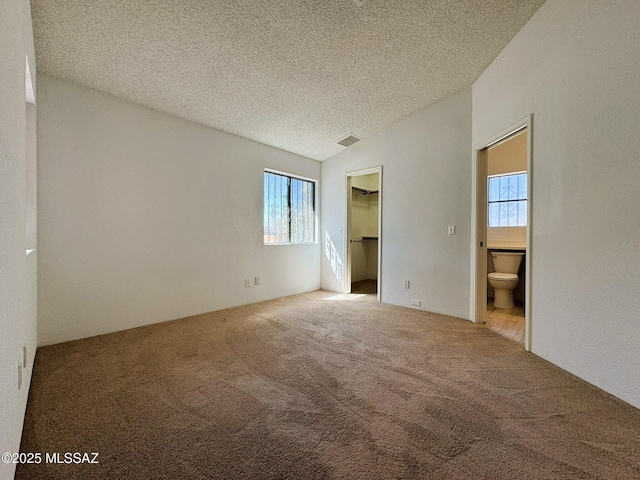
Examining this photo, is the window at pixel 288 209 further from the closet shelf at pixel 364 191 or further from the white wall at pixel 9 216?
the white wall at pixel 9 216

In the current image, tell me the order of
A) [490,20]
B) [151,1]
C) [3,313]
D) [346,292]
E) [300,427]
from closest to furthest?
[3,313] < [300,427] < [151,1] < [490,20] < [346,292]

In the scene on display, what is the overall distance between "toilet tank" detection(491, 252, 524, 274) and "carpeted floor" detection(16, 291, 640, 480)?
5.72 feet

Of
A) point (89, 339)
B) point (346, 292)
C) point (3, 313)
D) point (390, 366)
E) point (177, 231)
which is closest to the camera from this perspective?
point (3, 313)

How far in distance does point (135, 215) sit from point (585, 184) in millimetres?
3988

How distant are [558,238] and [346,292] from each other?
3.19m

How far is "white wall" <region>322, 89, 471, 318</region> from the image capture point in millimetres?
3379

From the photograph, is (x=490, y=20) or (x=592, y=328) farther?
(x=490, y=20)

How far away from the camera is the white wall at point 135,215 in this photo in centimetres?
250

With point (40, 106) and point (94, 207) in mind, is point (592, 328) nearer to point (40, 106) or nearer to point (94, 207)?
point (94, 207)

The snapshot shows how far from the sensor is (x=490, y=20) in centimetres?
230

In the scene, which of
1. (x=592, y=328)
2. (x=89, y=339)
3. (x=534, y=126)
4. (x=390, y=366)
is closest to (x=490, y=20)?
(x=534, y=126)

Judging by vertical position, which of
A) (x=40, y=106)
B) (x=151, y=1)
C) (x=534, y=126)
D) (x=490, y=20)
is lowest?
(x=534, y=126)

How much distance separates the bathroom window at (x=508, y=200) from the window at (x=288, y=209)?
123 inches

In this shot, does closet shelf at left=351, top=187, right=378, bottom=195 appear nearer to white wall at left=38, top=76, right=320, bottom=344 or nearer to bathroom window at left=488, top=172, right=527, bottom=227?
bathroom window at left=488, top=172, right=527, bottom=227
